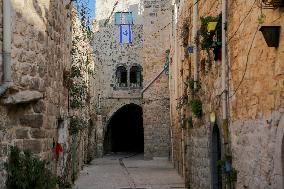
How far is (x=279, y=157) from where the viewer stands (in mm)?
4590

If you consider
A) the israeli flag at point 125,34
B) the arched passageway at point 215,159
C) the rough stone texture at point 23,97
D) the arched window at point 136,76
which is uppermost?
the israeli flag at point 125,34

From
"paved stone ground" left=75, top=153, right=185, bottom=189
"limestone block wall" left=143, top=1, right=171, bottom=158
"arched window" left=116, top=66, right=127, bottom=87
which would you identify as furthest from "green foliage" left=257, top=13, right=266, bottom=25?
"arched window" left=116, top=66, right=127, bottom=87

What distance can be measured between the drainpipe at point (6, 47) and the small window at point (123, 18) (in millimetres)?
23305

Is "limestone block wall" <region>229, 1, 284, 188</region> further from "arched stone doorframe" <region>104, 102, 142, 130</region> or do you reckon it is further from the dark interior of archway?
the dark interior of archway

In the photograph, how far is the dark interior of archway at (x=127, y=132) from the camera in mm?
33784

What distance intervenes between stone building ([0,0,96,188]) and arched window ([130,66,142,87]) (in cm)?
2031

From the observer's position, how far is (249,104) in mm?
5828

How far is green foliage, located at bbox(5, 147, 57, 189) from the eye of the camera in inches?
239

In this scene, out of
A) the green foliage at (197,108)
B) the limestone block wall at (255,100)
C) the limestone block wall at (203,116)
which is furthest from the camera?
the green foliage at (197,108)

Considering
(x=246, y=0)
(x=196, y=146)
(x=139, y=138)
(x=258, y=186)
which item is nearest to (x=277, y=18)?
(x=246, y=0)

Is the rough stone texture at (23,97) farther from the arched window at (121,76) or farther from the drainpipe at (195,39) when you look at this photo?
the arched window at (121,76)

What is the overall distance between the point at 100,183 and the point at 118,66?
15372mm

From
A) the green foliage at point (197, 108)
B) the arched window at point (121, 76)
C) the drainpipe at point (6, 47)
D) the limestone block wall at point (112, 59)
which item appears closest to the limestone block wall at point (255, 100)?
the drainpipe at point (6, 47)

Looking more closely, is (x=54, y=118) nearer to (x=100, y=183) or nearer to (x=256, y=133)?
(x=256, y=133)
